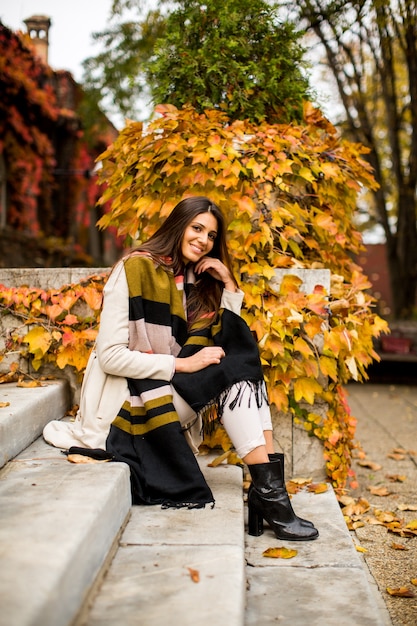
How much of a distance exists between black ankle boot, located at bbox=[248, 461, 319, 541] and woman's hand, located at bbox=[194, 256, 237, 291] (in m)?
0.90

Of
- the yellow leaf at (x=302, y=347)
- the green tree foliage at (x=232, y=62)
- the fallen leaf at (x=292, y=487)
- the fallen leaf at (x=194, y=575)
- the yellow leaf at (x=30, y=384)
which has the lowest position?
the fallen leaf at (x=292, y=487)

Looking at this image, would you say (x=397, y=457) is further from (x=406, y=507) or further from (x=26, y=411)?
(x=26, y=411)

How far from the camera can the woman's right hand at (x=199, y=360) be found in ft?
8.80

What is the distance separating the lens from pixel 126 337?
8.82 feet

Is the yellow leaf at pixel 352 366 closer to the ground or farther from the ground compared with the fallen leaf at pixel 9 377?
farther from the ground

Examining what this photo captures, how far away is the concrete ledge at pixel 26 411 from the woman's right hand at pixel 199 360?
27.6 inches

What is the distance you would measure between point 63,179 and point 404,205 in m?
8.36

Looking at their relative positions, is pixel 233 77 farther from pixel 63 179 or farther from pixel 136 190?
pixel 63 179

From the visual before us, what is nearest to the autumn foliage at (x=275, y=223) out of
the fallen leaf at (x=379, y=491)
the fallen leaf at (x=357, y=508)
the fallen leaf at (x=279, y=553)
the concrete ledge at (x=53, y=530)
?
the fallen leaf at (x=357, y=508)

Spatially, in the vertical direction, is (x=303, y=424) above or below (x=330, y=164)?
below

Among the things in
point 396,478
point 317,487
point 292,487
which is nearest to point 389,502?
point 396,478

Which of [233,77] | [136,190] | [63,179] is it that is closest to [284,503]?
[136,190]

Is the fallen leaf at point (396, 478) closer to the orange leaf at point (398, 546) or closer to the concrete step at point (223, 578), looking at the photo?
the orange leaf at point (398, 546)

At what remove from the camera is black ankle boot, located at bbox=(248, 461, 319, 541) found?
2.58m
